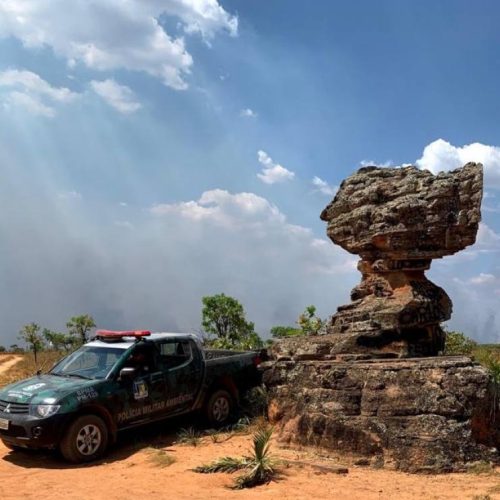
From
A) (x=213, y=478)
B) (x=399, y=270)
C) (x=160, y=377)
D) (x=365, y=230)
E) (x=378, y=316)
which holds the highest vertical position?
(x=365, y=230)

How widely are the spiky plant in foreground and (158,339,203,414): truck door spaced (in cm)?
232

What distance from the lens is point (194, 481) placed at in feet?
23.9

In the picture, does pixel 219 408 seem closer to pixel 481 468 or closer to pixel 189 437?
pixel 189 437

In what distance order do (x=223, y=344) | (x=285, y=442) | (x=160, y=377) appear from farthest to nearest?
(x=223, y=344) → (x=160, y=377) → (x=285, y=442)

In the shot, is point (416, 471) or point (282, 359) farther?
point (282, 359)

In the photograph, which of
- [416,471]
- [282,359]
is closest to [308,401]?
[282,359]

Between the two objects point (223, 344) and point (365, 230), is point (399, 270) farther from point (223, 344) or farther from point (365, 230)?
point (223, 344)

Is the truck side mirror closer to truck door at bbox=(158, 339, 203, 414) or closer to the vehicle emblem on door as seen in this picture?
the vehicle emblem on door

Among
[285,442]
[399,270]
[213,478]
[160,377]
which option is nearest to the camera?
[213,478]

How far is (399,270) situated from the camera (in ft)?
34.6

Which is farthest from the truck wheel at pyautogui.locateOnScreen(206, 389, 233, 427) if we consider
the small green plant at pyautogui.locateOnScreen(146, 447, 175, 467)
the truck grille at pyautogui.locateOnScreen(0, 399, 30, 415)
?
the truck grille at pyautogui.locateOnScreen(0, 399, 30, 415)

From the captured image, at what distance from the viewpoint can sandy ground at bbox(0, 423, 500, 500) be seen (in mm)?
6629

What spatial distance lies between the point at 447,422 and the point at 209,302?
14983mm

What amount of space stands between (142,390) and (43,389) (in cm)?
157
